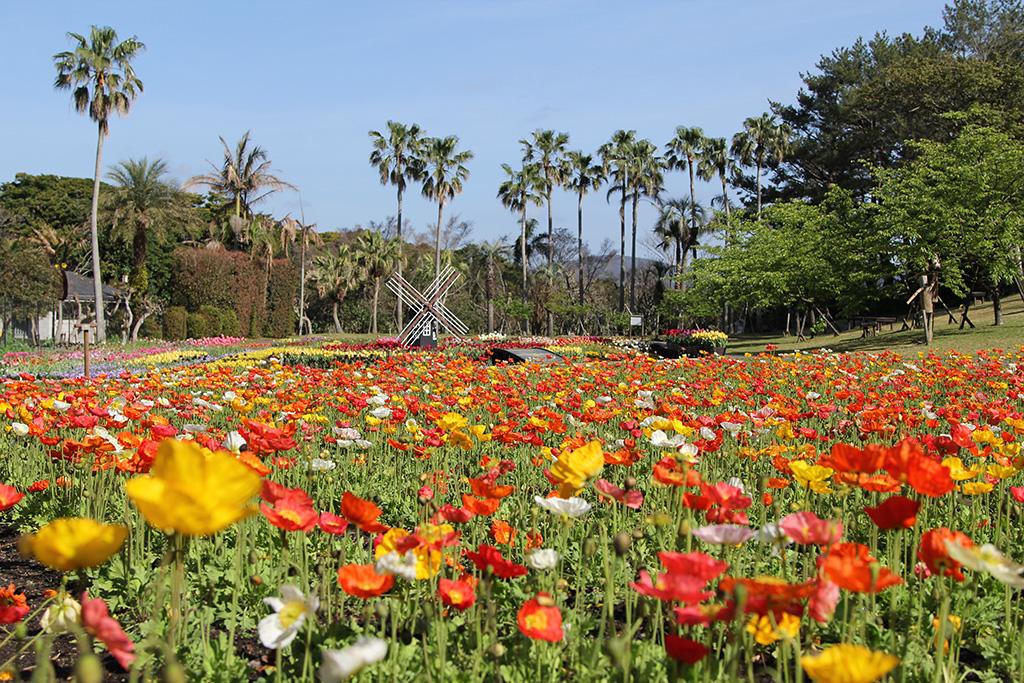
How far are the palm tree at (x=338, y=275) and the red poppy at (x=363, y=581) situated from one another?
45.6 metres

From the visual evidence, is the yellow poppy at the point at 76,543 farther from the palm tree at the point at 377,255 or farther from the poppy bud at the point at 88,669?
the palm tree at the point at 377,255

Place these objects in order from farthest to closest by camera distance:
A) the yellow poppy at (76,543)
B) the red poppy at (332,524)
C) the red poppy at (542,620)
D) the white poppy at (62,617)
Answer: the red poppy at (332,524) < the white poppy at (62,617) < the red poppy at (542,620) < the yellow poppy at (76,543)

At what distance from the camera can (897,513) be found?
1801 millimetres

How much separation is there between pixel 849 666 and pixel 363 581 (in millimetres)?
968

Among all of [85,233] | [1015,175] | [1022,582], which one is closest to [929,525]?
[1022,582]

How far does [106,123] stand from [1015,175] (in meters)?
28.7

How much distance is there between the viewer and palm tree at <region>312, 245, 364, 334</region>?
4684 cm

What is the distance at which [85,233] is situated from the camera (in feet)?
140

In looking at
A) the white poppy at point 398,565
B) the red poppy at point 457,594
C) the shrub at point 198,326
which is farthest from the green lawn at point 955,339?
the shrub at point 198,326

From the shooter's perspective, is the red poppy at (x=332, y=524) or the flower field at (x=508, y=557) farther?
the red poppy at (x=332, y=524)

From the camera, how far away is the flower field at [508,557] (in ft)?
4.95

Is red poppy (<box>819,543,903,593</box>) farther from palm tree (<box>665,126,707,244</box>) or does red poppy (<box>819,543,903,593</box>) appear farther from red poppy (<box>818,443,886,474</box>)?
palm tree (<box>665,126,707,244</box>)

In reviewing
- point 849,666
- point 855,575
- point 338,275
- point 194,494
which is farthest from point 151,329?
point 849,666

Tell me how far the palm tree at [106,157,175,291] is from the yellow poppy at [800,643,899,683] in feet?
128
